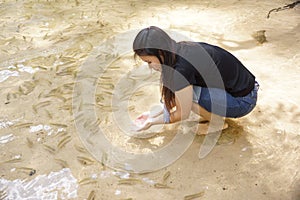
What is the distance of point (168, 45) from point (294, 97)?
1.62 meters

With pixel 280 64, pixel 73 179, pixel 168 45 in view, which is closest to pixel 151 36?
pixel 168 45

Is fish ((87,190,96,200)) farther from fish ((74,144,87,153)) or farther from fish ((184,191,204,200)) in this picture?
fish ((184,191,204,200))

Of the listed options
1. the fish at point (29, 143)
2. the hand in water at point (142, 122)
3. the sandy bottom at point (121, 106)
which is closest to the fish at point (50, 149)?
the sandy bottom at point (121, 106)

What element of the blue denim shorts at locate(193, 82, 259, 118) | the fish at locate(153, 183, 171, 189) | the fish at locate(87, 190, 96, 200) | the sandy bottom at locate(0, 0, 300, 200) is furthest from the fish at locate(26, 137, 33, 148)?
the blue denim shorts at locate(193, 82, 259, 118)

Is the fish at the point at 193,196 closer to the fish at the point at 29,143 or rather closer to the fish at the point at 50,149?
the fish at the point at 50,149

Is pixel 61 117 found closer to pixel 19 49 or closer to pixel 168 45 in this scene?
pixel 168 45

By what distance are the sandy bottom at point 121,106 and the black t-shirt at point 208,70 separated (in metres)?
0.51

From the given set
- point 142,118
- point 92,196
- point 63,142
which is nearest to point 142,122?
point 142,118

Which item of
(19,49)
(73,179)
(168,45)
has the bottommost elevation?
(73,179)

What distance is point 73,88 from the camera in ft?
11.8

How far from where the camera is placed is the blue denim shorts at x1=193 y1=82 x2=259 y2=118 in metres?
2.56

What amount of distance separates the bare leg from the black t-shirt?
9.4 inches

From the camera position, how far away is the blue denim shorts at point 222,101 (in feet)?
8.39

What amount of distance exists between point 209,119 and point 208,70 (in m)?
0.53
